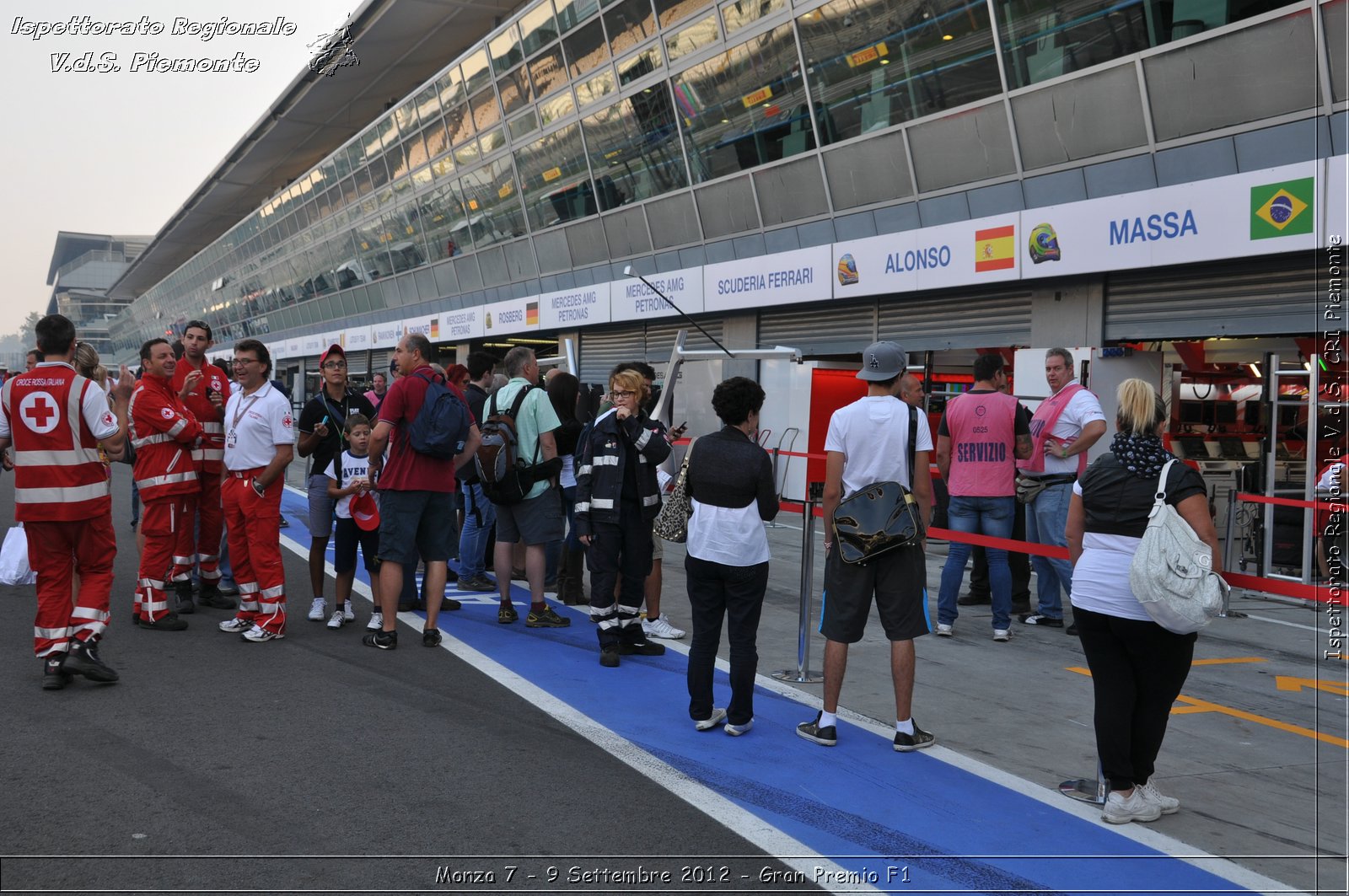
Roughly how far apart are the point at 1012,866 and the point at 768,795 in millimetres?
1038

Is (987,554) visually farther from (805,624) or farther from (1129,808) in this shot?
(1129,808)

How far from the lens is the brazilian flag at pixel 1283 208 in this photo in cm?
954

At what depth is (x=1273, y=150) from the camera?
10.3m

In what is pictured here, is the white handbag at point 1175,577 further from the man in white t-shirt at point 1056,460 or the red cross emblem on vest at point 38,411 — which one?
the red cross emblem on vest at point 38,411

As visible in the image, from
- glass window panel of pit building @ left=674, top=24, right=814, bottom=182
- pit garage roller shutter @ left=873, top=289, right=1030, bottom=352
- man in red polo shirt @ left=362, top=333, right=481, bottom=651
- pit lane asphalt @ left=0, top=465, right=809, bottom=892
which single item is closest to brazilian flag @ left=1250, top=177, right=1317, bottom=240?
pit garage roller shutter @ left=873, top=289, right=1030, bottom=352

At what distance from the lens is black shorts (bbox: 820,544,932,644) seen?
507 cm

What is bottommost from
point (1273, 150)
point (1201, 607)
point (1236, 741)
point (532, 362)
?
point (1236, 741)

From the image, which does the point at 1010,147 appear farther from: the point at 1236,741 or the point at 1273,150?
the point at 1236,741

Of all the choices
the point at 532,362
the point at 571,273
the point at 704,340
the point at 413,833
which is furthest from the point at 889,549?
the point at 571,273

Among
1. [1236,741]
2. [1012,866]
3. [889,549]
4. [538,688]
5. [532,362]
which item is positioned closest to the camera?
[1012,866]

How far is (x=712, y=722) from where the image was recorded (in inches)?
211

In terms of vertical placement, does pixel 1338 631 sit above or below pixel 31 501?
below

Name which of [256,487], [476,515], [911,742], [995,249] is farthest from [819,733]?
[995,249]

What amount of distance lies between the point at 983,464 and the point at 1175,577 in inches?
162
